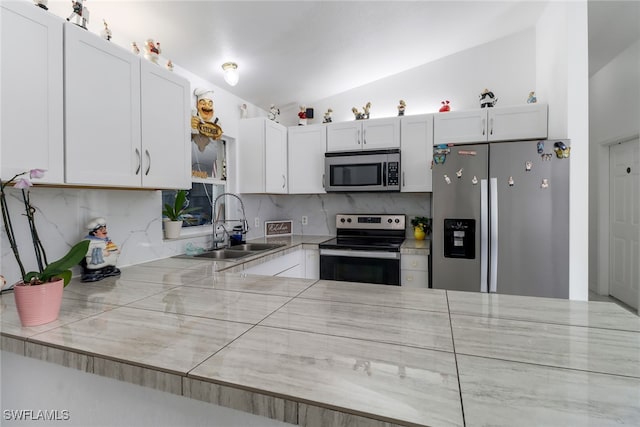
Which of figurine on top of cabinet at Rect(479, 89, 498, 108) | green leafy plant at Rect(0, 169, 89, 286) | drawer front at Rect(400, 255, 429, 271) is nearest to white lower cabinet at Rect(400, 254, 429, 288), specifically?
drawer front at Rect(400, 255, 429, 271)

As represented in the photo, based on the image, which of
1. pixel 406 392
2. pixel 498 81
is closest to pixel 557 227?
pixel 498 81

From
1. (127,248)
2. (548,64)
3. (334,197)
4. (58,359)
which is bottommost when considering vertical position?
(58,359)

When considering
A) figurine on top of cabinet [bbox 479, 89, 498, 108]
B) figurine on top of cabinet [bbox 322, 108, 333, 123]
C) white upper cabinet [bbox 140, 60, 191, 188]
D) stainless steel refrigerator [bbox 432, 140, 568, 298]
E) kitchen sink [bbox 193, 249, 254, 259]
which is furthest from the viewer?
figurine on top of cabinet [bbox 322, 108, 333, 123]

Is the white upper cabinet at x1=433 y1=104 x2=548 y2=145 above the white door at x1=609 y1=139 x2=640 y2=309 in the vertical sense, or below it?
above

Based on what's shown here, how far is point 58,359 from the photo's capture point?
0.83 metres

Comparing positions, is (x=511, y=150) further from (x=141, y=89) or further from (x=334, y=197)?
(x=141, y=89)

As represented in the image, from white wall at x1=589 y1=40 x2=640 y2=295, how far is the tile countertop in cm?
361

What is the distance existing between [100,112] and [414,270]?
241 cm

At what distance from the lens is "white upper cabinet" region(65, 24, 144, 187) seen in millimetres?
1285

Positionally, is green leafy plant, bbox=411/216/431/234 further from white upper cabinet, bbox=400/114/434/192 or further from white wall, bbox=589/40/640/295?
white wall, bbox=589/40/640/295

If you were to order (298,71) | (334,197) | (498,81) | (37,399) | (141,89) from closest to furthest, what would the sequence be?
Answer: (37,399) → (141,89) → (298,71) → (498,81) → (334,197)

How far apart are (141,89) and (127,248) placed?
3.08ft

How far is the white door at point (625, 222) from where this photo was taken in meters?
3.39

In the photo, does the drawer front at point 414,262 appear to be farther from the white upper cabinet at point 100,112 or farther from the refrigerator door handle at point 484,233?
the white upper cabinet at point 100,112
